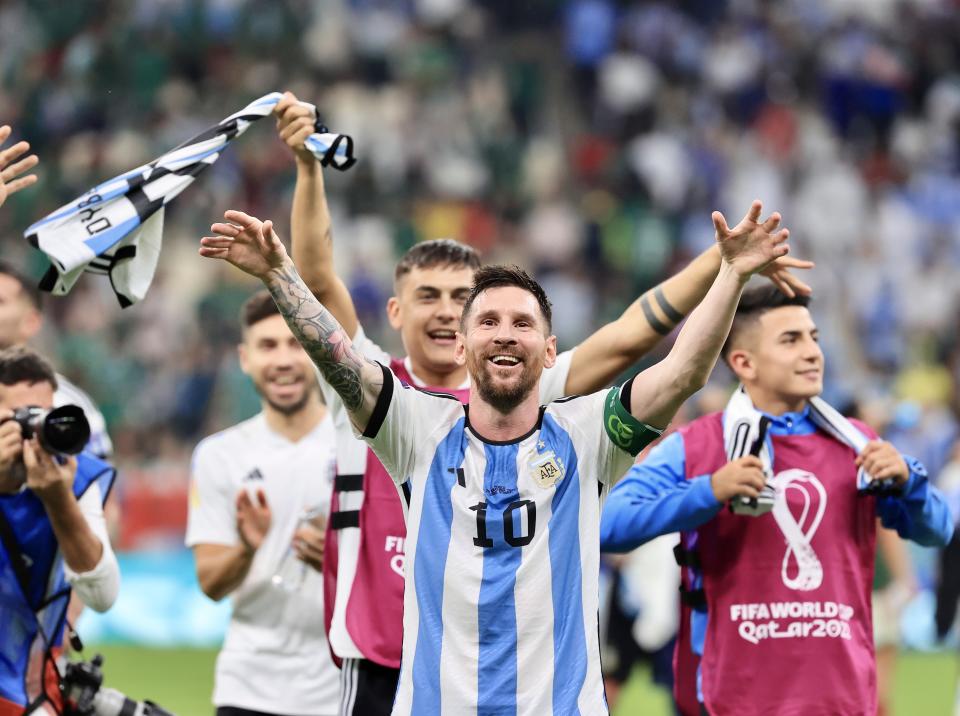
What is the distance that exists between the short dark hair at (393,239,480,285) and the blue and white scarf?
1.40 ft

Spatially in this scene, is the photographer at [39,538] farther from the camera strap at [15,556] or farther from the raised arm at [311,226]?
the raised arm at [311,226]

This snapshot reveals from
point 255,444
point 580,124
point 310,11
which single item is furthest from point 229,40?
point 255,444

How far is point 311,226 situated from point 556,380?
109cm

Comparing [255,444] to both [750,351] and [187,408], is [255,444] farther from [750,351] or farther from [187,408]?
[187,408]

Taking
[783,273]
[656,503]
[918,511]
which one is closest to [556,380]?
[656,503]

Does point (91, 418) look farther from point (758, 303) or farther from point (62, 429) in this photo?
point (758, 303)

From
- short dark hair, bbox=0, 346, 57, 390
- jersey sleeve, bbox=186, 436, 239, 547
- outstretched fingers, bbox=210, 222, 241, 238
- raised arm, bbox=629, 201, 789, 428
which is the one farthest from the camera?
jersey sleeve, bbox=186, 436, 239, 547

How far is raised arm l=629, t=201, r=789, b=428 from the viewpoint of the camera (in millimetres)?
4418

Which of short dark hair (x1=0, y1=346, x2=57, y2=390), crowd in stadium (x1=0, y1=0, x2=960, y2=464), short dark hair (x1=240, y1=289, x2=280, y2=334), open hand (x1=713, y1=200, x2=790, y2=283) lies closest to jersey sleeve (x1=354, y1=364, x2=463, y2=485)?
open hand (x1=713, y1=200, x2=790, y2=283)

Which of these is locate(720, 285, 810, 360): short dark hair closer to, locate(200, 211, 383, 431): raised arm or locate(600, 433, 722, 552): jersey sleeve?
locate(600, 433, 722, 552): jersey sleeve

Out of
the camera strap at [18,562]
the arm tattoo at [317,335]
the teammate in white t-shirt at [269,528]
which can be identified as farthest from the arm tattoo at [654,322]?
the camera strap at [18,562]

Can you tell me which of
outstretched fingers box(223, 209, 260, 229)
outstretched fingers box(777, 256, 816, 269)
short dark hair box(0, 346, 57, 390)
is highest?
outstretched fingers box(777, 256, 816, 269)

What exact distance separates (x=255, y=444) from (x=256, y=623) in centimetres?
85

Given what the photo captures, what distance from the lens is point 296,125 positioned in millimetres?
5758
